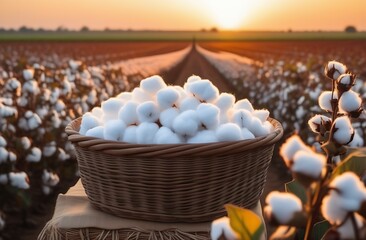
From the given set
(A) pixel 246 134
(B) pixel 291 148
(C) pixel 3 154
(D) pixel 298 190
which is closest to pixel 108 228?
(A) pixel 246 134

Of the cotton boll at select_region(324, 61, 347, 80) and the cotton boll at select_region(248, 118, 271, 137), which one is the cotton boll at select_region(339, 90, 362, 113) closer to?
the cotton boll at select_region(324, 61, 347, 80)

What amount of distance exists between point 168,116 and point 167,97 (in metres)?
0.06

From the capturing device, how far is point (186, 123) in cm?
154

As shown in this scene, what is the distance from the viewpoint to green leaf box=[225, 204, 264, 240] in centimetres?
65

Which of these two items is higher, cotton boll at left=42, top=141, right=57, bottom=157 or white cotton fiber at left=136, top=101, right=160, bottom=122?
white cotton fiber at left=136, top=101, right=160, bottom=122

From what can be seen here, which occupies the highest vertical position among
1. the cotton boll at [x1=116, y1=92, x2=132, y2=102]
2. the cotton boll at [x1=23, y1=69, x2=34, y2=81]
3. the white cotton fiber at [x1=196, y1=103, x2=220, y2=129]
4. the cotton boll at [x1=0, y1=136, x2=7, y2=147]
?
the white cotton fiber at [x1=196, y1=103, x2=220, y2=129]

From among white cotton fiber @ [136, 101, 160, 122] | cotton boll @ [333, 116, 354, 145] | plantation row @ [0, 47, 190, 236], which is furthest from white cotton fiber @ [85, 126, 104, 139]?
plantation row @ [0, 47, 190, 236]

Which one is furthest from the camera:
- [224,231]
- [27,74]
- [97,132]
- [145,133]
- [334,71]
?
[27,74]

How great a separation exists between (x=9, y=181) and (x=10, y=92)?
1.09m

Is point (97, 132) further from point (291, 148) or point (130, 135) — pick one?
point (291, 148)

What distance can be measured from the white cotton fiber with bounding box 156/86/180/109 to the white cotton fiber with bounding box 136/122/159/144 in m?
0.08

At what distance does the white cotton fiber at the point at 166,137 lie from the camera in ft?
5.07

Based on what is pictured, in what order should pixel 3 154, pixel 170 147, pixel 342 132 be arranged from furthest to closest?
1. pixel 3 154
2. pixel 170 147
3. pixel 342 132

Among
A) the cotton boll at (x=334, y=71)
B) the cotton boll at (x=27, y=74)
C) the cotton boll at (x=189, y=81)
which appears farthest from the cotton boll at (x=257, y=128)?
the cotton boll at (x=27, y=74)
